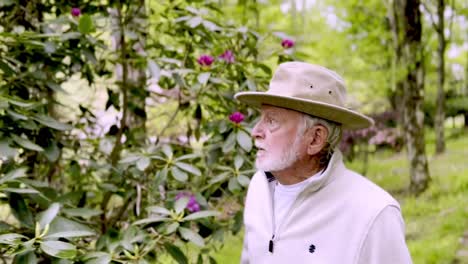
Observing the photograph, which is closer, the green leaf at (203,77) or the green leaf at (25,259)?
the green leaf at (25,259)

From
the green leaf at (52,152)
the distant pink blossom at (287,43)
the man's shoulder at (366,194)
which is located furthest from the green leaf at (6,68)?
the man's shoulder at (366,194)

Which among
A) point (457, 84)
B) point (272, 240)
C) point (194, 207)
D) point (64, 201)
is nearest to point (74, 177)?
point (64, 201)

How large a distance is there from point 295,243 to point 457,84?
788 inches

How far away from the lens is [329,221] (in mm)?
1609

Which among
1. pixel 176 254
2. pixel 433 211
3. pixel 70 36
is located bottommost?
pixel 433 211

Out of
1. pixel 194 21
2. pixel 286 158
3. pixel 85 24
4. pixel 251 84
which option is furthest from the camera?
pixel 251 84

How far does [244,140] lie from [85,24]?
2.97ft

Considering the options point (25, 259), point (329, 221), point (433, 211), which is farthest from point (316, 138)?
point (433, 211)

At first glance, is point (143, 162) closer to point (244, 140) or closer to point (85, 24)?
point (244, 140)

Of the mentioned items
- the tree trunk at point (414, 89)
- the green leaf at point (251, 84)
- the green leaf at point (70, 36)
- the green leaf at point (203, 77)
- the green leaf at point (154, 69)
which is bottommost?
the tree trunk at point (414, 89)

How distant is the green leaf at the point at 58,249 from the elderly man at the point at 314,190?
0.63 meters

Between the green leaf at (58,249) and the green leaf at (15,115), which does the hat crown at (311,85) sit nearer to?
the green leaf at (58,249)

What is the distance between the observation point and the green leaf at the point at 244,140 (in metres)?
2.40

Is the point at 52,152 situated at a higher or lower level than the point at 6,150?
lower
